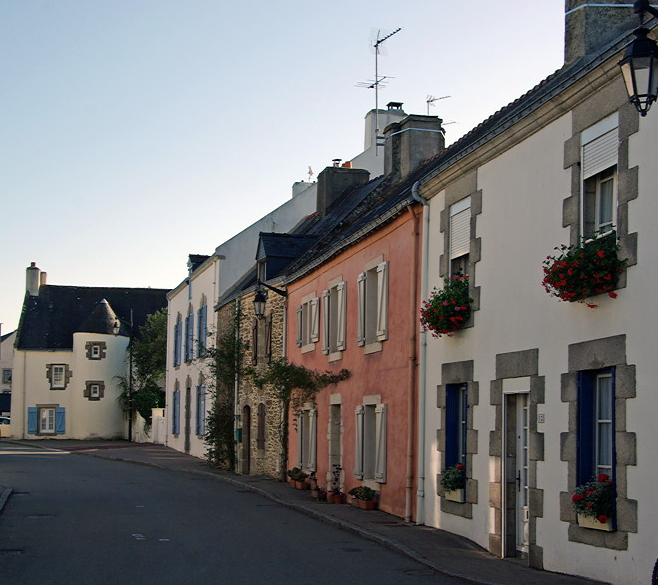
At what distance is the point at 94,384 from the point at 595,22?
4508 centimetres

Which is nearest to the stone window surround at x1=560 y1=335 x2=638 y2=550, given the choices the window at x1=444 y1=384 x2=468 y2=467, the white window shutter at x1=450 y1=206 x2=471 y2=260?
the white window shutter at x1=450 y1=206 x2=471 y2=260

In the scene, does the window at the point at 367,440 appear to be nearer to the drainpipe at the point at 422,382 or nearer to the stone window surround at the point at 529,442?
the drainpipe at the point at 422,382

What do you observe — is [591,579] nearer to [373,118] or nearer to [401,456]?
[401,456]

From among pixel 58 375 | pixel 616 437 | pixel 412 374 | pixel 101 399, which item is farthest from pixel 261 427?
pixel 58 375

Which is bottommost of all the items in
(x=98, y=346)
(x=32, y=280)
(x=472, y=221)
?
(x=98, y=346)

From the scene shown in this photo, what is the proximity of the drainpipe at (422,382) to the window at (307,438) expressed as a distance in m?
7.00

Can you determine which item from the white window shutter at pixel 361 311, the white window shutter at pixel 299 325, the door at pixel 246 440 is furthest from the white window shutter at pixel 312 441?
the door at pixel 246 440

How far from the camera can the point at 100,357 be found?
181ft

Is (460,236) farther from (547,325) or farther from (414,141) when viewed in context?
(414,141)

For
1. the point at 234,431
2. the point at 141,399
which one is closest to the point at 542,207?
the point at 234,431

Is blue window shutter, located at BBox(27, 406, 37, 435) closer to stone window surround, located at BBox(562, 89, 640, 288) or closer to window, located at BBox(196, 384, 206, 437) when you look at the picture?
window, located at BBox(196, 384, 206, 437)

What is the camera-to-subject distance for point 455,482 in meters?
14.2

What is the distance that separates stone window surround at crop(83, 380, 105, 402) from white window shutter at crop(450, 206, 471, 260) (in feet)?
140

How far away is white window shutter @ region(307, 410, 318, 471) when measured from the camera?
74.7ft
